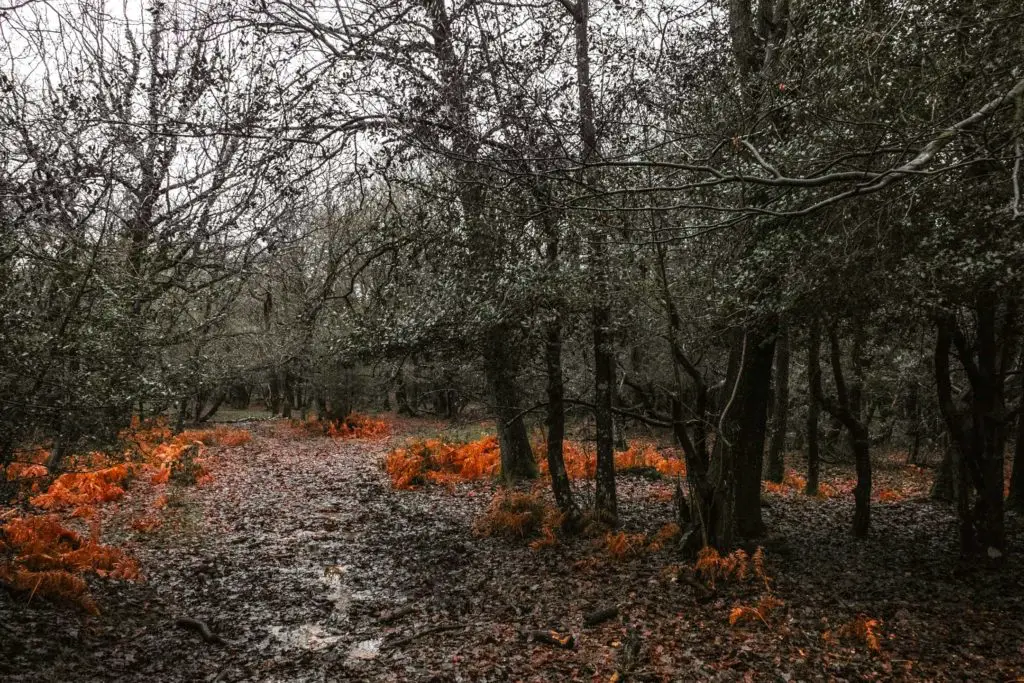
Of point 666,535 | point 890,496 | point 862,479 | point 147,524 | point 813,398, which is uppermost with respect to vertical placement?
point 813,398

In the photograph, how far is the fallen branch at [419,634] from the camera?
6613 millimetres

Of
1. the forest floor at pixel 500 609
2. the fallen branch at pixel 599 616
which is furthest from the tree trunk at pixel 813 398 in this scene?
the fallen branch at pixel 599 616

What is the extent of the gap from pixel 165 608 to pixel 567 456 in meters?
9.47

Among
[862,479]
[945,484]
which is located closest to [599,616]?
[862,479]

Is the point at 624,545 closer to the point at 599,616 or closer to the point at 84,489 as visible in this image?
the point at 599,616

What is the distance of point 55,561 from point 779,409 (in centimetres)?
1230

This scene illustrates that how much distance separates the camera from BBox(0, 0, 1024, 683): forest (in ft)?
18.4

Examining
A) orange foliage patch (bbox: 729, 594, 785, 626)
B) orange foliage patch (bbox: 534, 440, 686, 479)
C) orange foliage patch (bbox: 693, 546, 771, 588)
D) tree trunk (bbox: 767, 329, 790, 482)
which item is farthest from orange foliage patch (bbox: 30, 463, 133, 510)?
tree trunk (bbox: 767, 329, 790, 482)

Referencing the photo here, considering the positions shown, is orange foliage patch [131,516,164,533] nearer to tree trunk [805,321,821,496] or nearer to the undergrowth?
the undergrowth

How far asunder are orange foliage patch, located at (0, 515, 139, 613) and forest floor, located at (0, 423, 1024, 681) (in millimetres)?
173

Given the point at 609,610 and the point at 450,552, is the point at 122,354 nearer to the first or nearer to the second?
the point at 450,552

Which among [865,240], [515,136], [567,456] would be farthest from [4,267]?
[567,456]

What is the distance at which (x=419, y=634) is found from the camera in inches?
269

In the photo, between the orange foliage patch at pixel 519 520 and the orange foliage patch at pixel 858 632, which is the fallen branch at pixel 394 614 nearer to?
the orange foliage patch at pixel 519 520
